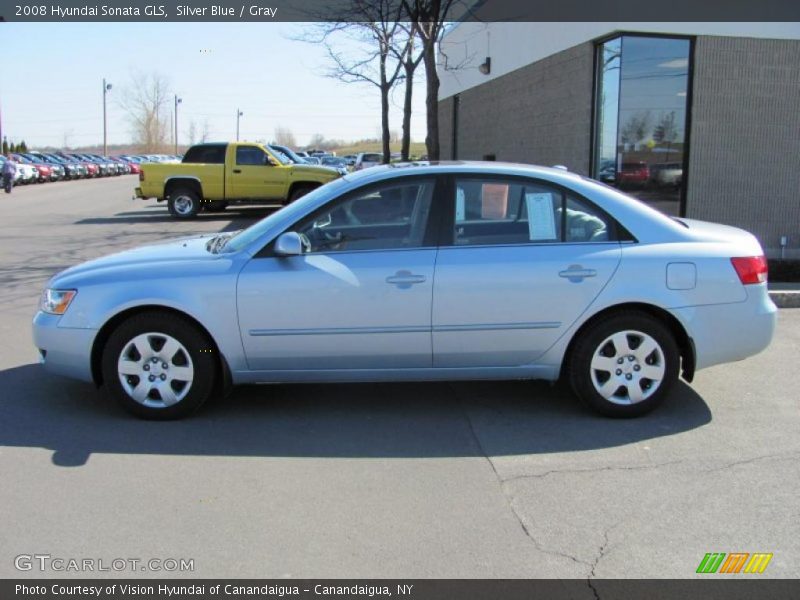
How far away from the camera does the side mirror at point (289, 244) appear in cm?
476

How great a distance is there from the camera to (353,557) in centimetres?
333

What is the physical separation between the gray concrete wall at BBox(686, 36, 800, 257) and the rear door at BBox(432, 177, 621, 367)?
26.2 feet

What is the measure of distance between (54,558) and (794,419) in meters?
4.49

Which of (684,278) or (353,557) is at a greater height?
(684,278)

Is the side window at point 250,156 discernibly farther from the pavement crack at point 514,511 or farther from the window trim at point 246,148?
the pavement crack at point 514,511

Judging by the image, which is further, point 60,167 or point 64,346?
point 60,167

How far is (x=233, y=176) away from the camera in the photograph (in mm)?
19281

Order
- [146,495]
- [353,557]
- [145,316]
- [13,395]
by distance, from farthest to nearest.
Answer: [13,395], [145,316], [146,495], [353,557]

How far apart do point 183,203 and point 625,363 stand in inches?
649

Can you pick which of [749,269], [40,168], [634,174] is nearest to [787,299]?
[749,269]

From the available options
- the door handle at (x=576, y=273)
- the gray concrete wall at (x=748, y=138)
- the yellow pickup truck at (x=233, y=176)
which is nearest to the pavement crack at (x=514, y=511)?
the door handle at (x=576, y=273)

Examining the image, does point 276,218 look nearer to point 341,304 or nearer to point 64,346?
point 341,304

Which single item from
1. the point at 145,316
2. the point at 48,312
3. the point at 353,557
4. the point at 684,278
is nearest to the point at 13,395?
the point at 48,312
